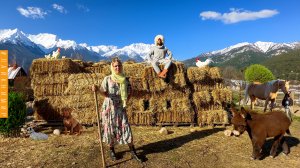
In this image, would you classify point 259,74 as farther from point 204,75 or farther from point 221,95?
point 204,75

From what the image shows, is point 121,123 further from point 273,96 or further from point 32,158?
point 273,96

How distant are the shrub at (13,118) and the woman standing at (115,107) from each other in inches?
195

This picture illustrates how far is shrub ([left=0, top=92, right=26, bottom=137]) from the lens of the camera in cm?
1143

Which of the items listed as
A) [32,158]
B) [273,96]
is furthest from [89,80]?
[273,96]

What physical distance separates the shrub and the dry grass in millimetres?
473

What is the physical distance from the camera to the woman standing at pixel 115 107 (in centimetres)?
830

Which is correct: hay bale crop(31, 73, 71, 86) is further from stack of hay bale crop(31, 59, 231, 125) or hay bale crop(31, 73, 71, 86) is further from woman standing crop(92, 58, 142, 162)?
woman standing crop(92, 58, 142, 162)

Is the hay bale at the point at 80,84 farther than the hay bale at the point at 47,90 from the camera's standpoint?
No

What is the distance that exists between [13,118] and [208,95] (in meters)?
8.35

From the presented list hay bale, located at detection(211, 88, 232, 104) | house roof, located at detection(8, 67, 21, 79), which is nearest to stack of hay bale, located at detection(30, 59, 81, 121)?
hay bale, located at detection(211, 88, 232, 104)

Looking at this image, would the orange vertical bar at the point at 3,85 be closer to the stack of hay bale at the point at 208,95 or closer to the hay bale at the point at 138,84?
the hay bale at the point at 138,84

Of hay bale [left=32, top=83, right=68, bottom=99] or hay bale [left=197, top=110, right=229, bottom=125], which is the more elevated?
hay bale [left=32, top=83, right=68, bottom=99]

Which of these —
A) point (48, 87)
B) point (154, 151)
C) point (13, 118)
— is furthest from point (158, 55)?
point (13, 118)

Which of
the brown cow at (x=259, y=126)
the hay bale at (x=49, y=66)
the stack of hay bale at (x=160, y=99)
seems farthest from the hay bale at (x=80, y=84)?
the brown cow at (x=259, y=126)
